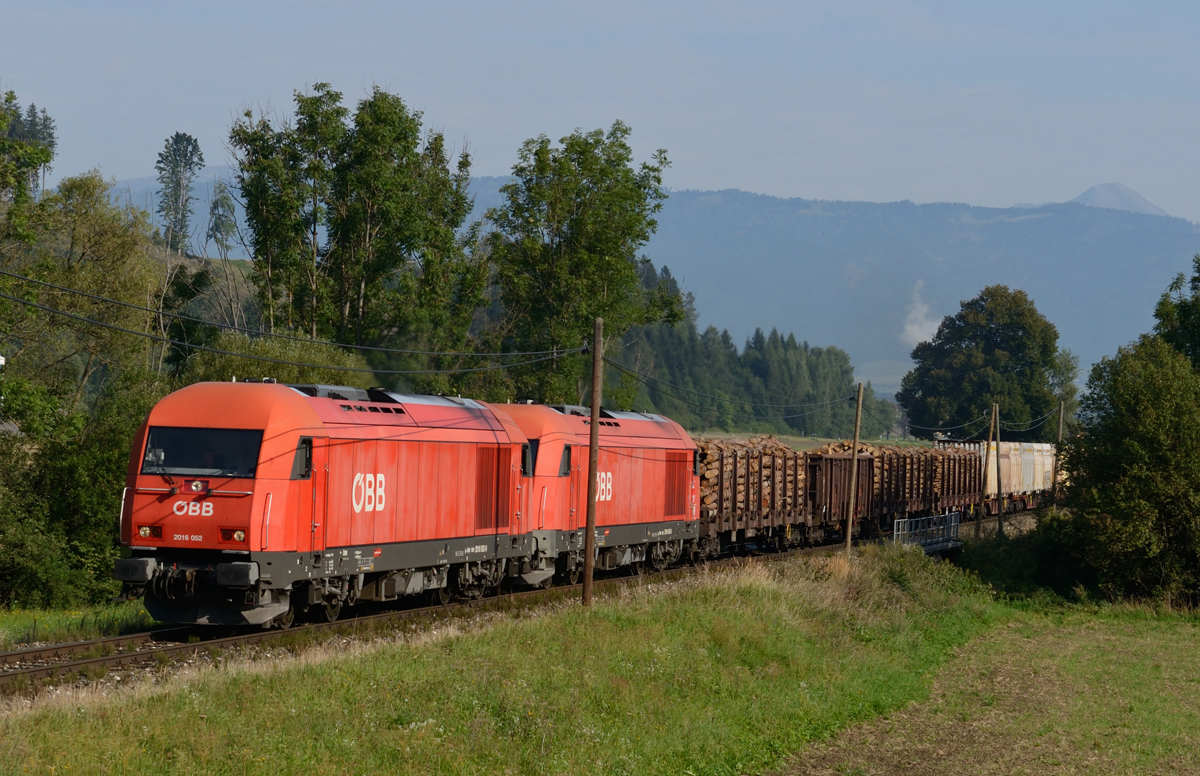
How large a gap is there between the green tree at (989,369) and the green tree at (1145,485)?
207 ft

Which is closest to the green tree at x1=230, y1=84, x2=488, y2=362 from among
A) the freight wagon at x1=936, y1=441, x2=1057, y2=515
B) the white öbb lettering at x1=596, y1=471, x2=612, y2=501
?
the white öbb lettering at x1=596, y1=471, x2=612, y2=501

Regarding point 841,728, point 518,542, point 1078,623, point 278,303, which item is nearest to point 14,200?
point 278,303

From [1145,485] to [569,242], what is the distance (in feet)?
93.2

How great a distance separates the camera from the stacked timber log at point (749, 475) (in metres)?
35.1

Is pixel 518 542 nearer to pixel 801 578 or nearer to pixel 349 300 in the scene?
pixel 801 578

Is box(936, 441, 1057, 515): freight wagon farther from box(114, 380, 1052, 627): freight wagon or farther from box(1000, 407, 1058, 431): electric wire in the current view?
box(114, 380, 1052, 627): freight wagon

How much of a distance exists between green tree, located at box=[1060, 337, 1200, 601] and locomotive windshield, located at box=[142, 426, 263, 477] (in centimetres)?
2789

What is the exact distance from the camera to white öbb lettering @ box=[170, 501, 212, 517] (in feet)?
57.3

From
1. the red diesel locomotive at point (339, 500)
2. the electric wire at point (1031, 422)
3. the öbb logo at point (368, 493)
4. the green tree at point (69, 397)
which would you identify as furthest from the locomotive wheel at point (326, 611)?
the electric wire at point (1031, 422)

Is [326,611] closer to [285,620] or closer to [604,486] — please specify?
[285,620]

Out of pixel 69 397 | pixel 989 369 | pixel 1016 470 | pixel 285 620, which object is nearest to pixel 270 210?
pixel 69 397

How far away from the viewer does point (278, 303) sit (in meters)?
48.5

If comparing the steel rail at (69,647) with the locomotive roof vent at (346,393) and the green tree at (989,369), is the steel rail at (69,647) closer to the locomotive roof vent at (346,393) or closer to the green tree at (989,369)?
the locomotive roof vent at (346,393)

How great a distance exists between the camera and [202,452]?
706 inches
